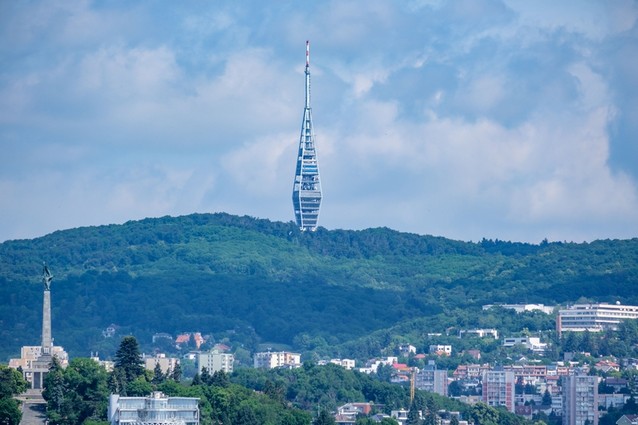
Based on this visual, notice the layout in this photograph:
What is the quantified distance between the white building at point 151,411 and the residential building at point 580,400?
231 feet

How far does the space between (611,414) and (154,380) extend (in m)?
60.4

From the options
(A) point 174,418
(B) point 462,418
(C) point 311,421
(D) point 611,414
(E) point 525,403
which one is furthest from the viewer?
(E) point 525,403

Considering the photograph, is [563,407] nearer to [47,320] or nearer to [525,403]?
[525,403]

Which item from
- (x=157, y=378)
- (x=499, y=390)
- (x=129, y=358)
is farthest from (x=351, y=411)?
(x=499, y=390)

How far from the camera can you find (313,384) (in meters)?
168

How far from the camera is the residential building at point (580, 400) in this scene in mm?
184750

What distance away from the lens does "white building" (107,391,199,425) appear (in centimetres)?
11391

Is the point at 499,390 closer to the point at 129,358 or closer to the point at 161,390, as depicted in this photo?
the point at 129,358

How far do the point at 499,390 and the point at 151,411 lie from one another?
85328mm

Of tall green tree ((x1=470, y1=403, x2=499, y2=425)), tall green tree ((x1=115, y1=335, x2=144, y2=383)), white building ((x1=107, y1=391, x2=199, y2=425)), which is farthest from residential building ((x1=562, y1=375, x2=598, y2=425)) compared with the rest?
white building ((x1=107, y1=391, x2=199, y2=425))

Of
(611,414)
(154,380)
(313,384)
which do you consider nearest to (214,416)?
(154,380)

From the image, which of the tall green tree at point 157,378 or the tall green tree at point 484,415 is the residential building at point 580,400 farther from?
the tall green tree at point 157,378

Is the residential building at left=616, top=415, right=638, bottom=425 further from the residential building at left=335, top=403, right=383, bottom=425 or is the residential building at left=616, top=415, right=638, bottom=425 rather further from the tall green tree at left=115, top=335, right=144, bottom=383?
the tall green tree at left=115, top=335, right=144, bottom=383

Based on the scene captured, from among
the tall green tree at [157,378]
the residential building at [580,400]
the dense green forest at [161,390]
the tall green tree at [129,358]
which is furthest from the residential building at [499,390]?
the tall green tree at [129,358]
